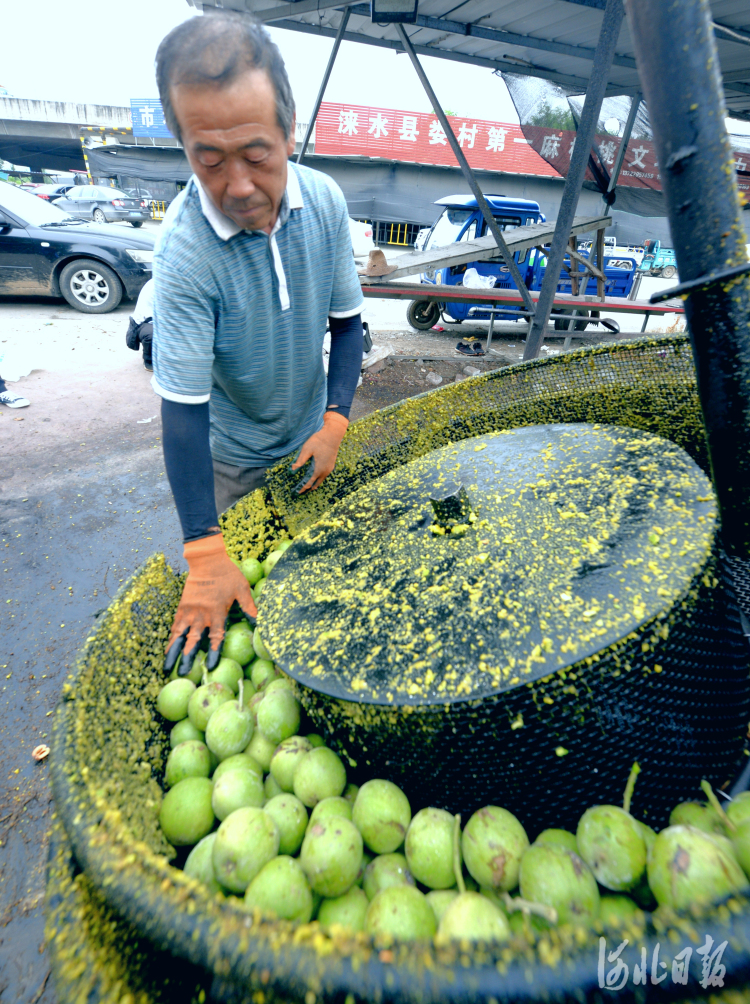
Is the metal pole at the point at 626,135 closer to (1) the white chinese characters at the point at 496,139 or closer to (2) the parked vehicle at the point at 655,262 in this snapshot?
(2) the parked vehicle at the point at 655,262

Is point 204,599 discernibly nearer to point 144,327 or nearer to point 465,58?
point 144,327

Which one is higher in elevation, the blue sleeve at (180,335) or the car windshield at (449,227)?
the car windshield at (449,227)

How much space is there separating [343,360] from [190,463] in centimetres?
97

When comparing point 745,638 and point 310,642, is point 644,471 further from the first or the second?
point 310,642

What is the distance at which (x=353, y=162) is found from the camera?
21172 millimetres

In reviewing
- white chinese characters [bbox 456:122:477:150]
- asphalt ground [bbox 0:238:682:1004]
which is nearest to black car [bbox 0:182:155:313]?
asphalt ground [bbox 0:238:682:1004]

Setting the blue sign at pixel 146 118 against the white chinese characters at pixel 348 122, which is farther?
the blue sign at pixel 146 118

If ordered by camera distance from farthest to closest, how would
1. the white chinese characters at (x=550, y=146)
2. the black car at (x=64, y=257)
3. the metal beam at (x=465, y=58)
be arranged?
the black car at (x=64, y=257)
the white chinese characters at (x=550, y=146)
the metal beam at (x=465, y=58)

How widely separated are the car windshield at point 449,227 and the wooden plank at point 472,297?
3.31m

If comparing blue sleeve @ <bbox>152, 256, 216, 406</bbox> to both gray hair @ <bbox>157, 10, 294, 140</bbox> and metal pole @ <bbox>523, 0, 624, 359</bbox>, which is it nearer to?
gray hair @ <bbox>157, 10, 294, 140</bbox>

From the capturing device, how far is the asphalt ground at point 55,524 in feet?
6.08

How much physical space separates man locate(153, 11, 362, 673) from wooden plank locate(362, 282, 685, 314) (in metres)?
4.78

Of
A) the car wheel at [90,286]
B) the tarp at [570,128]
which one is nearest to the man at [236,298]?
the tarp at [570,128]

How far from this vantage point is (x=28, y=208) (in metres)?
8.98
